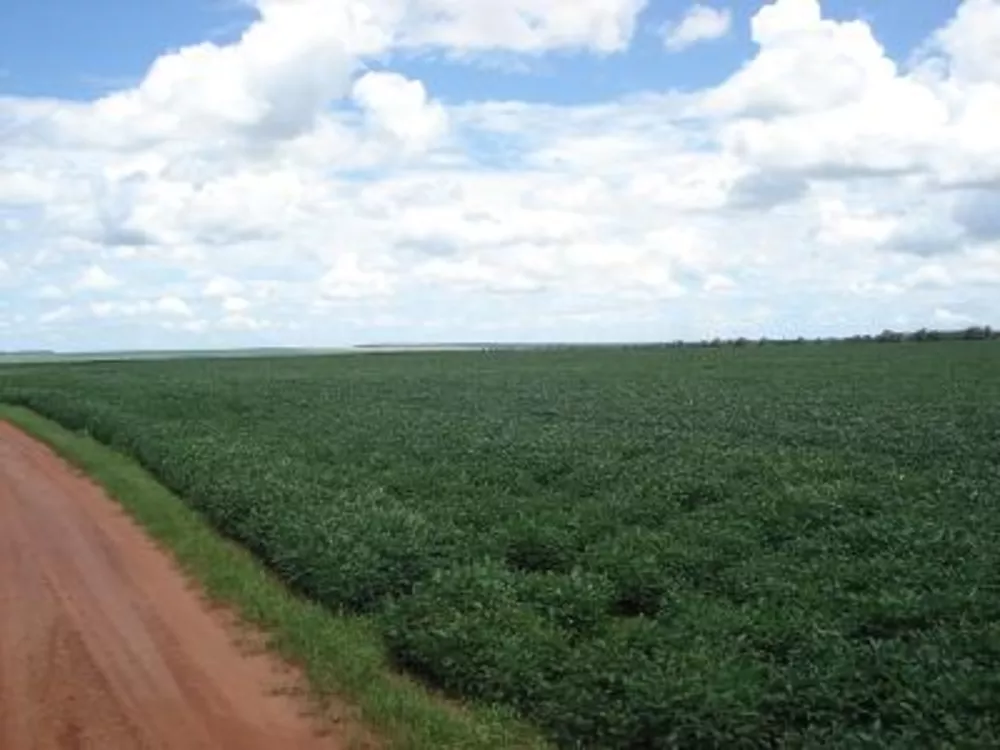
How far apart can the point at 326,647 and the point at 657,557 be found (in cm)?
413

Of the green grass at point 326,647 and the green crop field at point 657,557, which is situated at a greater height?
the green crop field at point 657,557

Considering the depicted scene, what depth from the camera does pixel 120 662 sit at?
34.6ft

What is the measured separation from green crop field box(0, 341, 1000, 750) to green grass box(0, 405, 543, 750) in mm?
329

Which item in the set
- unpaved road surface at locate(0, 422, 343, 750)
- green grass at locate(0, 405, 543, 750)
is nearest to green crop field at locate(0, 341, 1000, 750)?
green grass at locate(0, 405, 543, 750)

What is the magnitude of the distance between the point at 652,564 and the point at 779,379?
40.7m

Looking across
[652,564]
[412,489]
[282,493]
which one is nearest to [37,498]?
[282,493]

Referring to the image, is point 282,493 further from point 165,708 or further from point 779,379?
point 779,379

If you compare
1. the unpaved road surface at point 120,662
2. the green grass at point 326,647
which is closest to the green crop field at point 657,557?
the green grass at point 326,647

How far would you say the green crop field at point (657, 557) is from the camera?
8.81m

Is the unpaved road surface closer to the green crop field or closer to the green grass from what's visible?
the green grass

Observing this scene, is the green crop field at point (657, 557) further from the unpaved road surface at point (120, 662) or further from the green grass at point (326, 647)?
the unpaved road surface at point (120, 662)

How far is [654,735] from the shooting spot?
8.55 metres

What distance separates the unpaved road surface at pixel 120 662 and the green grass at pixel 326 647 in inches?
13.2

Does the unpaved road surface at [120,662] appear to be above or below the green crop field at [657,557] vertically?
below
